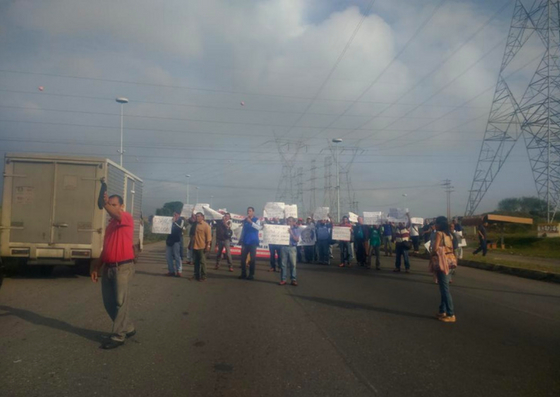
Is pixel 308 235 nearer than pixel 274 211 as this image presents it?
Yes

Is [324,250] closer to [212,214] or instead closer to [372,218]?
[372,218]

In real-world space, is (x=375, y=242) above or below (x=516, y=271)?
above

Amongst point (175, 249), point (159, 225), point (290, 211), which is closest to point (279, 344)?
point (175, 249)


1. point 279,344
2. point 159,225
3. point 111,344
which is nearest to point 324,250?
point 159,225

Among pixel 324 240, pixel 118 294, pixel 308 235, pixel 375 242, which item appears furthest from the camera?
pixel 324 240

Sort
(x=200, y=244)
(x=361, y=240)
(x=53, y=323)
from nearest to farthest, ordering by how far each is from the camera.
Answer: (x=53, y=323), (x=200, y=244), (x=361, y=240)

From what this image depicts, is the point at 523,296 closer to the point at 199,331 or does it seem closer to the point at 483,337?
the point at 483,337

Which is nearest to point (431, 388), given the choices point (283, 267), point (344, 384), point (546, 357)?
point (344, 384)

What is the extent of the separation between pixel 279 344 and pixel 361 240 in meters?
12.2

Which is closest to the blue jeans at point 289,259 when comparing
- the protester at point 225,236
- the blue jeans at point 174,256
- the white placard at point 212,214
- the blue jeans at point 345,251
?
the blue jeans at point 174,256

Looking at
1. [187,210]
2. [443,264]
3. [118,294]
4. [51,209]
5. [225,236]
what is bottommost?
[118,294]

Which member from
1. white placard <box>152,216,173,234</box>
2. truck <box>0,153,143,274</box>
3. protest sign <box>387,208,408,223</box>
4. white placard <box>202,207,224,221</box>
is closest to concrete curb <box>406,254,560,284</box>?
protest sign <box>387,208,408,223</box>

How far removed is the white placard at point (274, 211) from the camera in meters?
21.5

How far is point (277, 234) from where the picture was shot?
1416 centimetres
